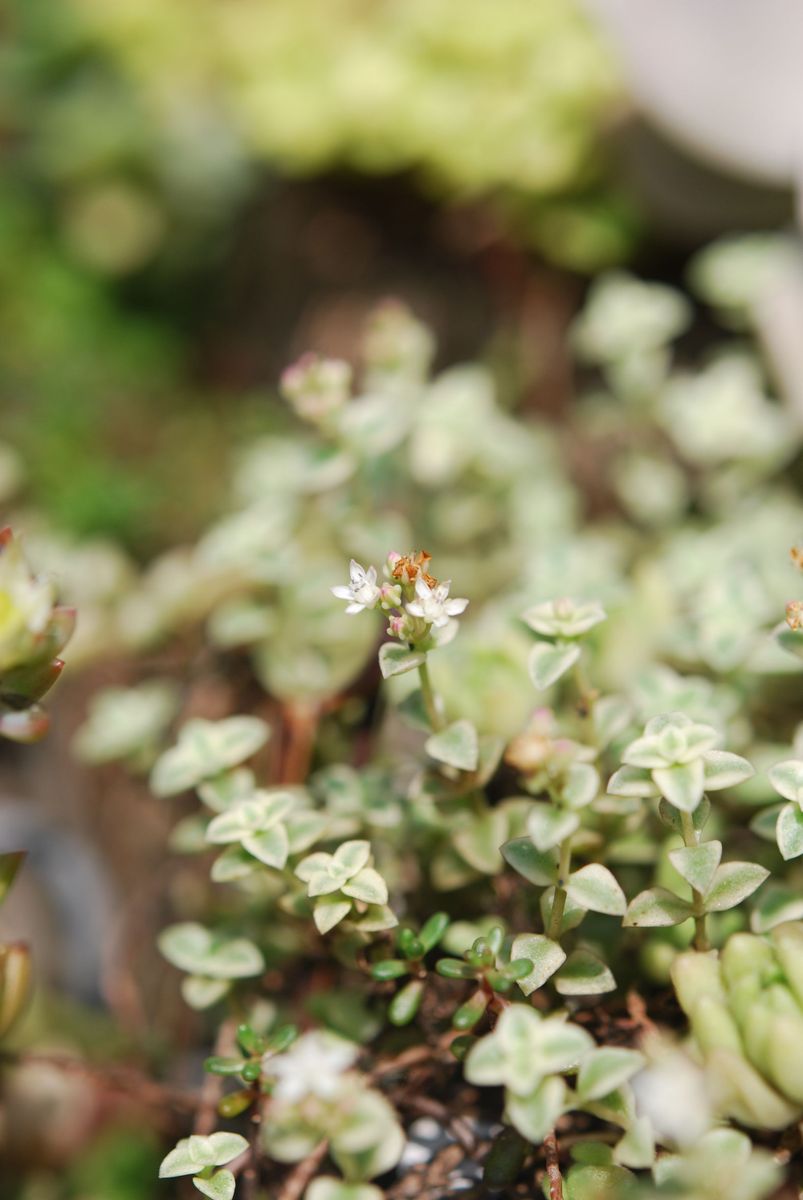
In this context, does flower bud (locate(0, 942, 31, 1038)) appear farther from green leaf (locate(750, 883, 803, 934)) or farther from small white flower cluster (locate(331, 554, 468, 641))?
green leaf (locate(750, 883, 803, 934))

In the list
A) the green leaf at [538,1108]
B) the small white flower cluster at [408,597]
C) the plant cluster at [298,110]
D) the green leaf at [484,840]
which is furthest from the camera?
the plant cluster at [298,110]

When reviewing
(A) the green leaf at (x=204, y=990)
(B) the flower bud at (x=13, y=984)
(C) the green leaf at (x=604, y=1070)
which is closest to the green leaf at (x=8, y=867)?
(B) the flower bud at (x=13, y=984)

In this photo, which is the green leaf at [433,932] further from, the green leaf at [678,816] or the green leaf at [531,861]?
the green leaf at [678,816]

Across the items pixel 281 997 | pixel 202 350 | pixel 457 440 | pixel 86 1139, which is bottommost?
pixel 86 1139

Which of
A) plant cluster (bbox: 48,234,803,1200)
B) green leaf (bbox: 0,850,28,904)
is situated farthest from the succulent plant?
green leaf (bbox: 0,850,28,904)

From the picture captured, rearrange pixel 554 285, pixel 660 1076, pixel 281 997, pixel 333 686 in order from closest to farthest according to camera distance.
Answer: pixel 660 1076 < pixel 281 997 < pixel 333 686 < pixel 554 285

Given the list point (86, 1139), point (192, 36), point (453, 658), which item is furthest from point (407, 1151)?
point (192, 36)

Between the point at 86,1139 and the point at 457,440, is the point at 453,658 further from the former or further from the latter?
the point at 86,1139

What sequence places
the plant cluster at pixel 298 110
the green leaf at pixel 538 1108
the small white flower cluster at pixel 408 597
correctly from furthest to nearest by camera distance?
the plant cluster at pixel 298 110 < the small white flower cluster at pixel 408 597 < the green leaf at pixel 538 1108
